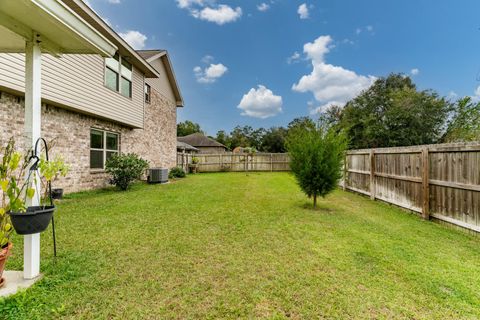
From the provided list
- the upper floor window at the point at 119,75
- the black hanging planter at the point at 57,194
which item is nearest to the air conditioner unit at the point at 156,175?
the upper floor window at the point at 119,75

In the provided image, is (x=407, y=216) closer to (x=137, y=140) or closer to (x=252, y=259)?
(x=252, y=259)

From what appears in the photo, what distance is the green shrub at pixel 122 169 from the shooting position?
346 inches

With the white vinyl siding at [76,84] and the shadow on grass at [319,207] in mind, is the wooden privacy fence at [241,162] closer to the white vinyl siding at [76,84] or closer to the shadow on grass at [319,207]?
the white vinyl siding at [76,84]

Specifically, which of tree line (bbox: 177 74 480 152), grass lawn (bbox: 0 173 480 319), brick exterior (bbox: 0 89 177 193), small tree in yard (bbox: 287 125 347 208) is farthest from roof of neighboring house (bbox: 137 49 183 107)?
grass lawn (bbox: 0 173 480 319)

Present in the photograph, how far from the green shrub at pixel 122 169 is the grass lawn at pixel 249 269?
354cm

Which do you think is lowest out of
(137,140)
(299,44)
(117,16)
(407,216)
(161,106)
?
(407,216)

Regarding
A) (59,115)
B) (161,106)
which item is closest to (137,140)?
(161,106)

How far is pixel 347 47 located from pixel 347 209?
12.5 meters

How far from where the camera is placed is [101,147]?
30.3 feet

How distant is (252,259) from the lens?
3227 millimetres

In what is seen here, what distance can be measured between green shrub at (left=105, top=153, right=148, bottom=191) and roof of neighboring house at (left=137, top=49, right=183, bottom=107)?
228 inches

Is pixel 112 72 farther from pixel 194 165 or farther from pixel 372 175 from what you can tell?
pixel 194 165

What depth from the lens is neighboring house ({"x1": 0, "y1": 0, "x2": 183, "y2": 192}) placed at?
5.73 m

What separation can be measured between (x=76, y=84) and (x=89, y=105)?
2.39 feet
